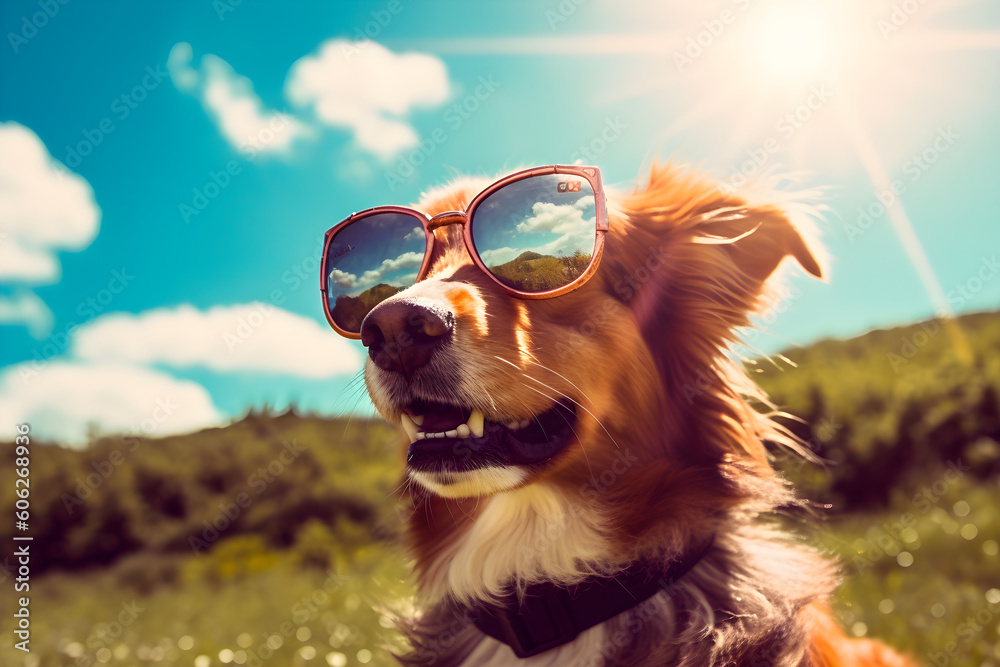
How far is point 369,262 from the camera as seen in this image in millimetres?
2996

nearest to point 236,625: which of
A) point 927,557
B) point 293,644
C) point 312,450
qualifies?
point 293,644

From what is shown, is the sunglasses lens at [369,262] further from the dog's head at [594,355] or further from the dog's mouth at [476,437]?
the dog's mouth at [476,437]

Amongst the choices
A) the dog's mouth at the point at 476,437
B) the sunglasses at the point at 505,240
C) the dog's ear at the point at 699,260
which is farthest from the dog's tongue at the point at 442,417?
the dog's ear at the point at 699,260

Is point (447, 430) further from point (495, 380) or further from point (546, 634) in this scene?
point (546, 634)

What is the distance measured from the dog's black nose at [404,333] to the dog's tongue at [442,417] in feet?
0.71

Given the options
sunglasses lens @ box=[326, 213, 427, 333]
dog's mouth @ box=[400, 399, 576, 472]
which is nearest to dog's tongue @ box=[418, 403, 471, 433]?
dog's mouth @ box=[400, 399, 576, 472]

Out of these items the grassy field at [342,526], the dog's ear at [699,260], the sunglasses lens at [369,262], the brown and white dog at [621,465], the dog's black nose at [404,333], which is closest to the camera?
the dog's black nose at [404,333]

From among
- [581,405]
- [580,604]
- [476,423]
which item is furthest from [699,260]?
[580,604]

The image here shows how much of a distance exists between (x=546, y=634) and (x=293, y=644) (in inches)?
227

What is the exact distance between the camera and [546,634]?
226cm

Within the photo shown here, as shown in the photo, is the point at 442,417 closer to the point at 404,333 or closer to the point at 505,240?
the point at 404,333

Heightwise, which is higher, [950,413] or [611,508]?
[611,508]

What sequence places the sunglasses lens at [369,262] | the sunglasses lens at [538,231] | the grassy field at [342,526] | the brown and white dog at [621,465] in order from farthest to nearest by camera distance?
the grassy field at [342,526] → the sunglasses lens at [369,262] → the sunglasses lens at [538,231] → the brown and white dog at [621,465]

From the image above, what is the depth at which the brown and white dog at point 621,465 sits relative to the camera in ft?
7.37
